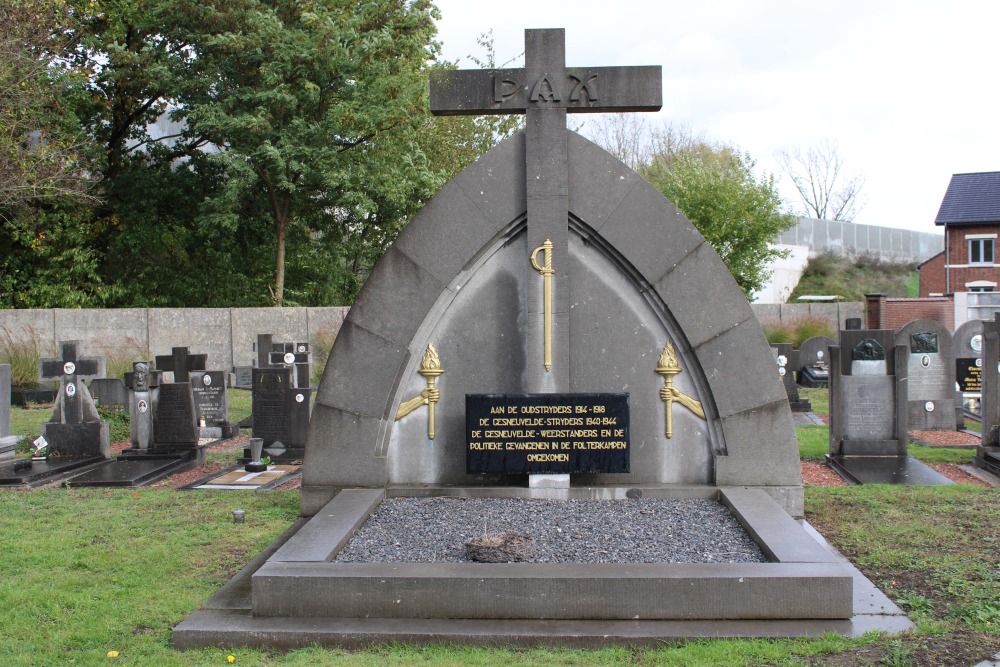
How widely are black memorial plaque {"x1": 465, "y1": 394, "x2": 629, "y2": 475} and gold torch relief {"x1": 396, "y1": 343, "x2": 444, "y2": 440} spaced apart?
0.42 meters

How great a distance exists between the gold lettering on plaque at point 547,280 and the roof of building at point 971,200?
41.0 metres

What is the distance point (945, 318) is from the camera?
32594mm

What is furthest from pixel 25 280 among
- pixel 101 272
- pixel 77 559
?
pixel 77 559

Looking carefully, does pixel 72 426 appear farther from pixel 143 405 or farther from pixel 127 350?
pixel 127 350

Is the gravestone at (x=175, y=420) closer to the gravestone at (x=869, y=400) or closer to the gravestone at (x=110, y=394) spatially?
the gravestone at (x=110, y=394)

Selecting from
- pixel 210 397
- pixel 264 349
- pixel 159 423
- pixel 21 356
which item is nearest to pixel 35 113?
pixel 21 356

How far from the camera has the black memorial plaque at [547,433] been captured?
22.7 ft

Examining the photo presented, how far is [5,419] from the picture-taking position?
475 inches

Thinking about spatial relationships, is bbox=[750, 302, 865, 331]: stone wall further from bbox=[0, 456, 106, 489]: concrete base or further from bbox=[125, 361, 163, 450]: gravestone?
bbox=[0, 456, 106, 489]: concrete base

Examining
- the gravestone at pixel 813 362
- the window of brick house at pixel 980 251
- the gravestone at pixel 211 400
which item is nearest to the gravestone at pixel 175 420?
the gravestone at pixel 211 400

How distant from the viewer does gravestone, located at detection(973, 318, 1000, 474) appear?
438 inches

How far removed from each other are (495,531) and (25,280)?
75.7 feet

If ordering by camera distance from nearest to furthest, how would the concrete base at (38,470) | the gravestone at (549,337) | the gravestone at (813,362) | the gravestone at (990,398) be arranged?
1. the gravestone at (549,337)
2. the concrete base at (38,470)
3. the gravestone at (990,398)
4. the gravestone at (813,362)

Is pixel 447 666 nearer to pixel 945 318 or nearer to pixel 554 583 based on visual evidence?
pixel 554 583
